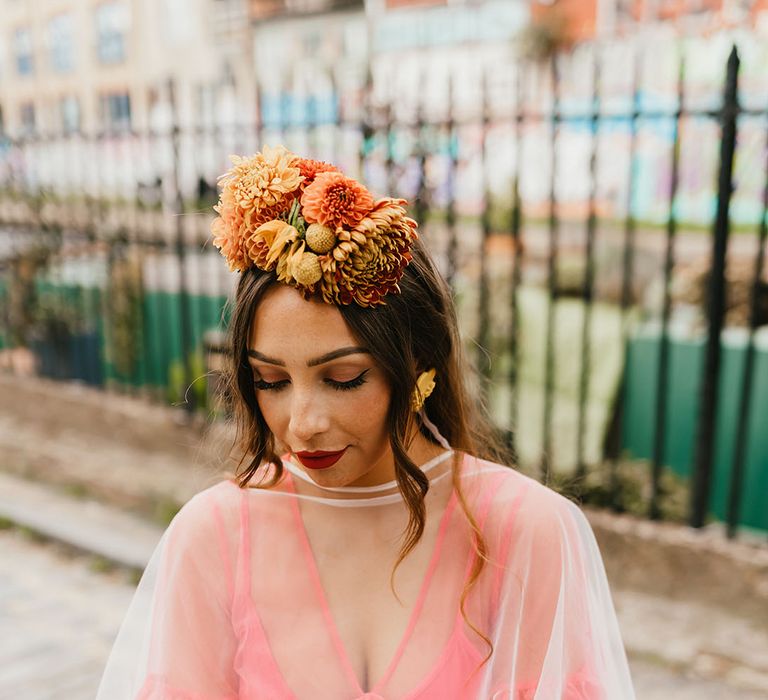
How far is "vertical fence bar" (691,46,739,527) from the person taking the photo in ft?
11.2

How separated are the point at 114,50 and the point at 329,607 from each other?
914 inches

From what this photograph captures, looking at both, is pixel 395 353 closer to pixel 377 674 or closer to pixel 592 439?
pixel 377 674

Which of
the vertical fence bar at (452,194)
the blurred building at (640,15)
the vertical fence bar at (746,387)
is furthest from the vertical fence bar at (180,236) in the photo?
the blurred building at (640,15)

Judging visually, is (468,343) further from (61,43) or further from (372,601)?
(61,43)

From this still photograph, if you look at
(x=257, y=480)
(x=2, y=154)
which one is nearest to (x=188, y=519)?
(x=257, y=480)

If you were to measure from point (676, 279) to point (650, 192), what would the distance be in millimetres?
5569

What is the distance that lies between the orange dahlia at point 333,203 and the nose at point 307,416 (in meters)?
0.28

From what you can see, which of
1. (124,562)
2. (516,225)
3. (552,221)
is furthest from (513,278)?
(124,562)

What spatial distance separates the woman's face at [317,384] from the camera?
136 centimetres

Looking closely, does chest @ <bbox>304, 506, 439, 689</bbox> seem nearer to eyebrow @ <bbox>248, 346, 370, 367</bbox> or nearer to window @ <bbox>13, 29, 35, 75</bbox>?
eyebrow @ <bbox>248, 346, 370, 367</bbox>

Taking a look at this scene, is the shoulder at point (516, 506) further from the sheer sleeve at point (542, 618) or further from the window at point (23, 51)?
the window at point (23, 51)

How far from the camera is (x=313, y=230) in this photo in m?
1.35

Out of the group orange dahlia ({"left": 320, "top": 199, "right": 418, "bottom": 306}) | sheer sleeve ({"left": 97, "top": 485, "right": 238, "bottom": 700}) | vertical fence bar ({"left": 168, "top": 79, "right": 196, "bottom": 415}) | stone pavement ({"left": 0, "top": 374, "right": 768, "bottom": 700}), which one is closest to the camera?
orange dahlia ({"left": 320, "top": 199, "right": 418, "bottom": 306})

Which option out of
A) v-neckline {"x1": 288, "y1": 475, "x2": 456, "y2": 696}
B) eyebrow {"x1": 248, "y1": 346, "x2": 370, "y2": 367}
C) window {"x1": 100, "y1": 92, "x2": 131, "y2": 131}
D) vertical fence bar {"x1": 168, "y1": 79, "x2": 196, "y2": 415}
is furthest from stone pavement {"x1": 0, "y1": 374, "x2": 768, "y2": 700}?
window {"x1": 100, "y1": 92, "x2": 131, "y2": 131}
